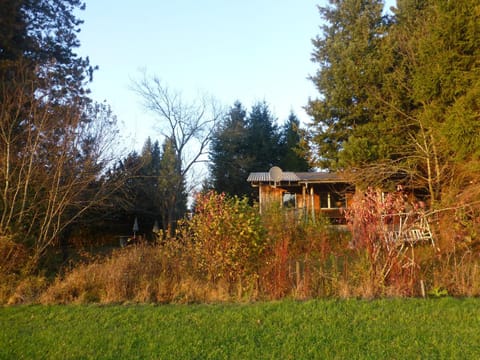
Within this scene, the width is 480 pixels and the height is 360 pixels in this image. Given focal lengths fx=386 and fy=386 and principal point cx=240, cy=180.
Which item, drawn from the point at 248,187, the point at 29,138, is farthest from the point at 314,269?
the point at 248,187

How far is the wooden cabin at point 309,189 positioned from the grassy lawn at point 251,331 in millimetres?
12666

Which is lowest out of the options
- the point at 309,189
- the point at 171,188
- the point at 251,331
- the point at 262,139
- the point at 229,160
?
the point at 251,331

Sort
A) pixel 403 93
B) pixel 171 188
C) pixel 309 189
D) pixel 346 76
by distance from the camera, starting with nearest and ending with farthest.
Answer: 1. pixel 403 93
2. pixel 346 76
3. pixel 309 189
4. pixel 171 188

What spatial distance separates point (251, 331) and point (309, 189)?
55.7 ft

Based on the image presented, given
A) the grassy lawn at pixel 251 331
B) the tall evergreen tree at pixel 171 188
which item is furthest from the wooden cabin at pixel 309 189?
the grassy lawn at pixel 251 331

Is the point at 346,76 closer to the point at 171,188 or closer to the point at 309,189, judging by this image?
the point at 309,189

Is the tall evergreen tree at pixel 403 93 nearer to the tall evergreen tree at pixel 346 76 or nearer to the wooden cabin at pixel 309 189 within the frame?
the tall evergreen tree at pixel 346 76

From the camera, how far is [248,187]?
1326 inches

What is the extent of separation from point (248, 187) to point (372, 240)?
86.6 feet

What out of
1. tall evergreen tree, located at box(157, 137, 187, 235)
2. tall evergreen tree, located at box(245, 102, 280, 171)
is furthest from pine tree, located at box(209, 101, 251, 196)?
tall evergreen tree, located at box(157, 137, 187, 235)

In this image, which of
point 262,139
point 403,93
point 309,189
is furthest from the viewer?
point 262,139

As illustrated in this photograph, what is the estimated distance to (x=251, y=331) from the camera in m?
5.09

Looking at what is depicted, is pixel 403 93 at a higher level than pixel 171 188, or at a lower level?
higher

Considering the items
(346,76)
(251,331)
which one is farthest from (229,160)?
(251,331)
